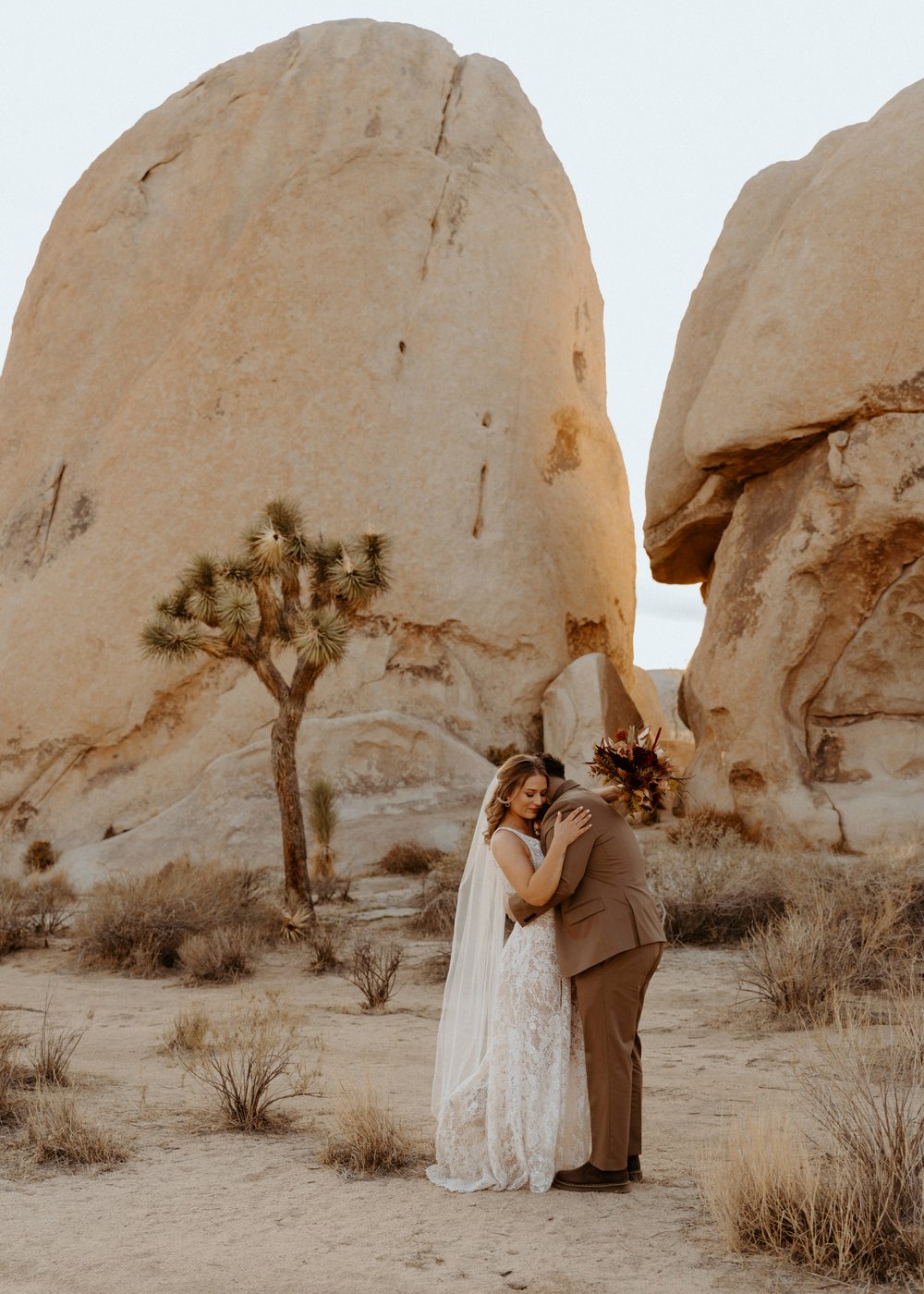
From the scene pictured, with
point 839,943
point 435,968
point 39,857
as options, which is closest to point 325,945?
point 435,968

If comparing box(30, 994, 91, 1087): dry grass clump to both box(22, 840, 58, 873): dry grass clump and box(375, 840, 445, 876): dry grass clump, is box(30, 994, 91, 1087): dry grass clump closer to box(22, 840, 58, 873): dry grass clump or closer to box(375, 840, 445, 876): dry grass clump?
box(375, 840, 445, 876): dry grass clump

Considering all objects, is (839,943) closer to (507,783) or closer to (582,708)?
(507,783)

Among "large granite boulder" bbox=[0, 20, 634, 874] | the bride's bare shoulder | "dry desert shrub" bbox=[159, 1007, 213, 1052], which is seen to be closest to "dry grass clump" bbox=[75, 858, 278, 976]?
"dry desert shrub" bbox=[159, 1007, 213, 1052]

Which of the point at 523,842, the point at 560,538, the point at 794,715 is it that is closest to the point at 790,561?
the point at 794,715

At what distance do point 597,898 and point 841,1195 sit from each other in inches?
48.8

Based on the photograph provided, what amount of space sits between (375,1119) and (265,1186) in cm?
46

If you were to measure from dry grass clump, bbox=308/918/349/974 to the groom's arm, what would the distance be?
17.7 ft

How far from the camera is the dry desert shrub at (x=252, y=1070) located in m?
5.39

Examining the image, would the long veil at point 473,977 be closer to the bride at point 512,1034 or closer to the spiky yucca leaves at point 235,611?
the bride at point 512,1034

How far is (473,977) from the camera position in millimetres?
4770

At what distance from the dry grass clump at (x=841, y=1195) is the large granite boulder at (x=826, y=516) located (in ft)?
33.2

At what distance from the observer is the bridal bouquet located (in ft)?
15.2

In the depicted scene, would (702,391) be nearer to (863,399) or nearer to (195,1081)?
(863,399)

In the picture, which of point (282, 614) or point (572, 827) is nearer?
point (572, 827)
